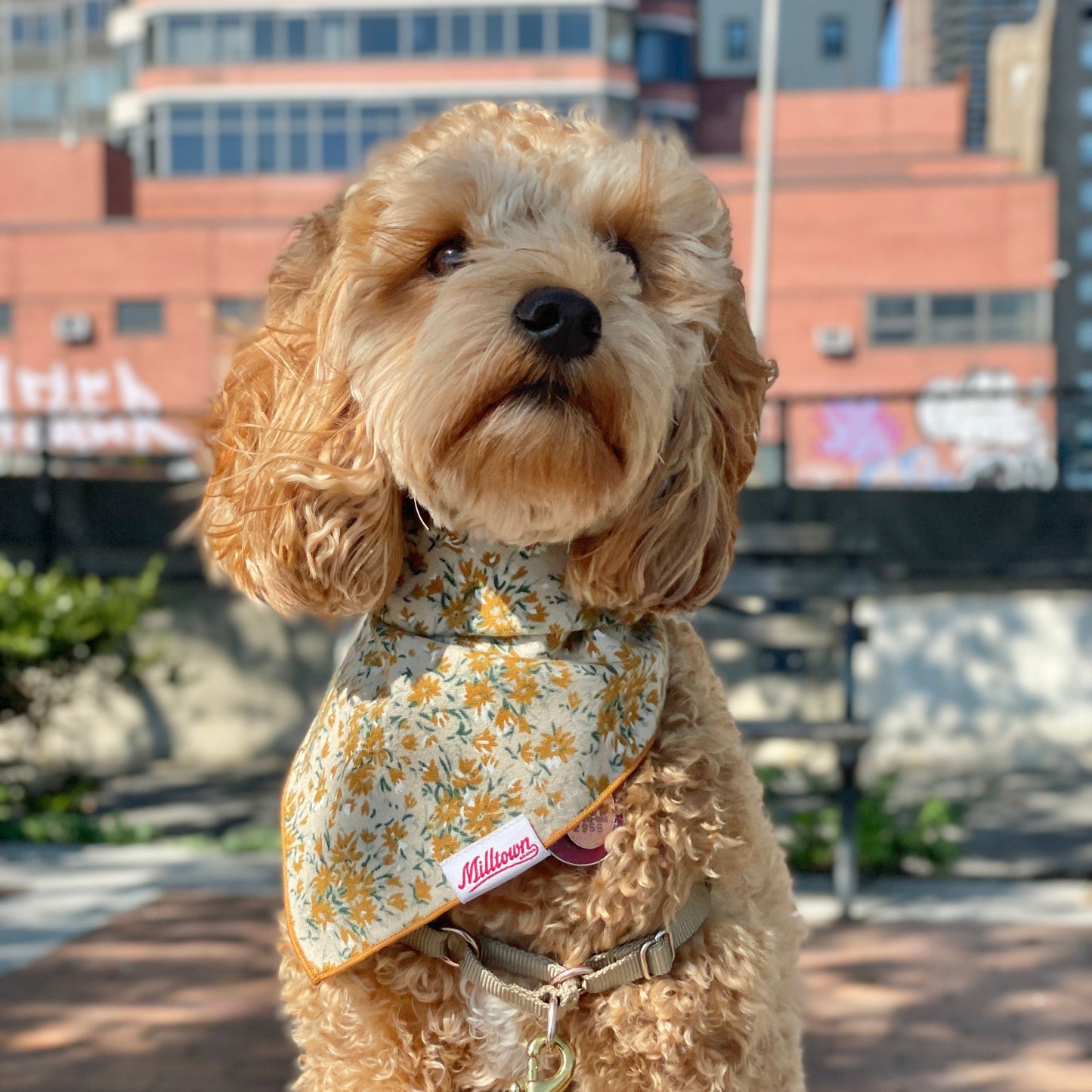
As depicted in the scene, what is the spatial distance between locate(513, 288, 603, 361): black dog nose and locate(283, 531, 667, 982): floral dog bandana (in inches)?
12.3

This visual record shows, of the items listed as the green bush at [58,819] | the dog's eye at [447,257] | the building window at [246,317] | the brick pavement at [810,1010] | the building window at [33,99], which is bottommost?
the green bush at [58,819]

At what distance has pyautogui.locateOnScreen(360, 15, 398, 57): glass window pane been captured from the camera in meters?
39.5

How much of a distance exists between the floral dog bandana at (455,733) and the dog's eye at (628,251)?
39 centimetres

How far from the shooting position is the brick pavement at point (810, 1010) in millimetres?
3535

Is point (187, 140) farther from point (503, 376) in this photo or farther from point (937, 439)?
point (503, 376)

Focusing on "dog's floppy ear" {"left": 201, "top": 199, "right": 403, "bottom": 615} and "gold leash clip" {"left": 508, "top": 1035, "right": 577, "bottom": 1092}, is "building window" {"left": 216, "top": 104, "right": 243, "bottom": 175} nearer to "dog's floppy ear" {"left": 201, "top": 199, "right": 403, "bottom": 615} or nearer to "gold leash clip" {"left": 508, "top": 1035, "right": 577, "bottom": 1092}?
"dog's floppy ear" {"left": 201, "top": 199, "right": 403, "bottom": 615}

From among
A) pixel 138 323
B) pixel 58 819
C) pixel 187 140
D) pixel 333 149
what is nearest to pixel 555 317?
pixel 58 819

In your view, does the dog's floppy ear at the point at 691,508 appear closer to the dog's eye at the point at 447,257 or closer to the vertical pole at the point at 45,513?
the dog's eye at the point at 447,257

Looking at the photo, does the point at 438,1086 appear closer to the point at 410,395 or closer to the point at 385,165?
the point at 410,395

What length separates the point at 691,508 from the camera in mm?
1725

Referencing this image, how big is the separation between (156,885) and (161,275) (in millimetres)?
30499

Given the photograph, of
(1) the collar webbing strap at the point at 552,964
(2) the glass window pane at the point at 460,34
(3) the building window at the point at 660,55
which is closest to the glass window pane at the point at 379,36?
(2) the glass window pane at the point at 460,34

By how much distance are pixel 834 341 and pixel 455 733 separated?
3125cm

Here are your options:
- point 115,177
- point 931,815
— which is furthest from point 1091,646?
point 115,177
